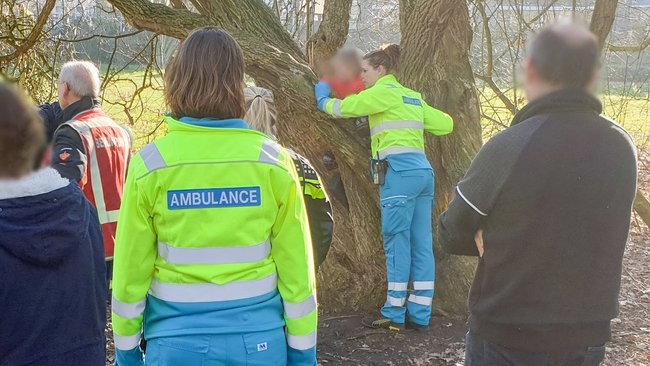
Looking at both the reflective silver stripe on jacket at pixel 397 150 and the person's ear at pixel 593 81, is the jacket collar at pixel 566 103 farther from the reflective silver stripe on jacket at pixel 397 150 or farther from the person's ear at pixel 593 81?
the reflective silver stripe on jacket at pixel 397 150

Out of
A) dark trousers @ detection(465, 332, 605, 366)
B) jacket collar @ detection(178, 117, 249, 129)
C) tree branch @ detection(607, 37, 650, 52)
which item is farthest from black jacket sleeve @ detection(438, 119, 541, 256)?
tree branch @ detection(607, 37, 650, 52)

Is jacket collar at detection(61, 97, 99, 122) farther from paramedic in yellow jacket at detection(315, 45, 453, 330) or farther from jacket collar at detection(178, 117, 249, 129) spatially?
jacket collar at detection(178, 117, 249, 129)

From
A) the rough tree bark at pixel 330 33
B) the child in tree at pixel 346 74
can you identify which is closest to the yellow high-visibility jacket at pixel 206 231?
the child in tree at pixel 346 74

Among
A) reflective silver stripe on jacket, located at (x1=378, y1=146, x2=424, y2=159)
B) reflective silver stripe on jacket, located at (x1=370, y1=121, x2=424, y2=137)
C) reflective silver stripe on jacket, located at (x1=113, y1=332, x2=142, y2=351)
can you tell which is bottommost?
reflective silver stripe on jacket, located at (x1=113, y1=332, x2=142, y2=351)

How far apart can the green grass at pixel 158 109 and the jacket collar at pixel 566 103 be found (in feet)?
16.6

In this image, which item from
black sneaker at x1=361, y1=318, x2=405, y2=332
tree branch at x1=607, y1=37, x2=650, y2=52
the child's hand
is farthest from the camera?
tree branch at x1=607, y1=37, x2=650, y2=52

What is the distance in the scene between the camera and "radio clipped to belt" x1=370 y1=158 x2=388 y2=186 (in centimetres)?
513

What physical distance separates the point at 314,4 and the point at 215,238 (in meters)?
5.32

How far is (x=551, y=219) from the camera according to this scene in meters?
2.14

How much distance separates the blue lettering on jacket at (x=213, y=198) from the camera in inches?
85.0

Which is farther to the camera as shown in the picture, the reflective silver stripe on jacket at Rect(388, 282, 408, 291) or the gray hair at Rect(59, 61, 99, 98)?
the reflective silver stripe on jacket at Rect(388, 282, 408, 291)

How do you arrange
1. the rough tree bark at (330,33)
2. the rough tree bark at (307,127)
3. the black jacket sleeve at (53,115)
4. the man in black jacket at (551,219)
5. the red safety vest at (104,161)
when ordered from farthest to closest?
the rough tree bark at (330,33) < the rough tree bark at (307,127) < the black jacket sleeve at (53,115) < the red safety vest at (104,161) < the man in black jacket at (551,219)

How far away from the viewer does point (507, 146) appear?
213 cm

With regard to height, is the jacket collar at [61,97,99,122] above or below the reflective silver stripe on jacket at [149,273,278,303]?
above
